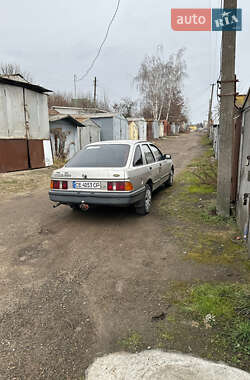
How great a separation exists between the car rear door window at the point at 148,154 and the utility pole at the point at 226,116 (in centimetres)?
158

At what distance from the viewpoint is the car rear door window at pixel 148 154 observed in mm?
5609

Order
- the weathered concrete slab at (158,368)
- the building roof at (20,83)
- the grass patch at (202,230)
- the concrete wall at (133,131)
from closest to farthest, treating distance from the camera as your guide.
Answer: the weathered concrete slab at (158,368)
the grass patch at (202,230)
the building roof at (20,83)
the concrete wall at (133,131)

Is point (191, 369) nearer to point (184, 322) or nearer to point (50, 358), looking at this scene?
point (184, 322)

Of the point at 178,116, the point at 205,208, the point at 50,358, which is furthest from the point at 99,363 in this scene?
the point at 178,116

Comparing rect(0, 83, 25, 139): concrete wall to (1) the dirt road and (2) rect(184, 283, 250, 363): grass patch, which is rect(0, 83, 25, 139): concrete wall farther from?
(2) rect(184, 283, 250, 363): grass patch

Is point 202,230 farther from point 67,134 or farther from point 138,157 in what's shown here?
point 67,134

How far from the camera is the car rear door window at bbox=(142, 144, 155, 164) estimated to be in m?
5.61

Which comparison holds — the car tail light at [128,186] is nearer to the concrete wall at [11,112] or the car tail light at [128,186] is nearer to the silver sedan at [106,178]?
the silver sedan at [106,178]

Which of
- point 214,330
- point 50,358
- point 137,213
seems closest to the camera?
point 50,358

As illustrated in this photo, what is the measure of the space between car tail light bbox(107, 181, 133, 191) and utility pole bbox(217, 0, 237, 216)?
1.83 metres

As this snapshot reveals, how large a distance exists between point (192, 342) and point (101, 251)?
193cm

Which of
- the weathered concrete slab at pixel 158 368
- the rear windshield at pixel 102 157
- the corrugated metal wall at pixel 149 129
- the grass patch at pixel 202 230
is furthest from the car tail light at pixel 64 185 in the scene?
the corrugated metal wall at pixel 149 129

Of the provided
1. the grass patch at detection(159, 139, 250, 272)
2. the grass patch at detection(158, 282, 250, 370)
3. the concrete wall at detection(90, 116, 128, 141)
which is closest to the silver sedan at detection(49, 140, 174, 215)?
the grass patch at detection(159, 139, 250, 272)

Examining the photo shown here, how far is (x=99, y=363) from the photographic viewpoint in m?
1.84
